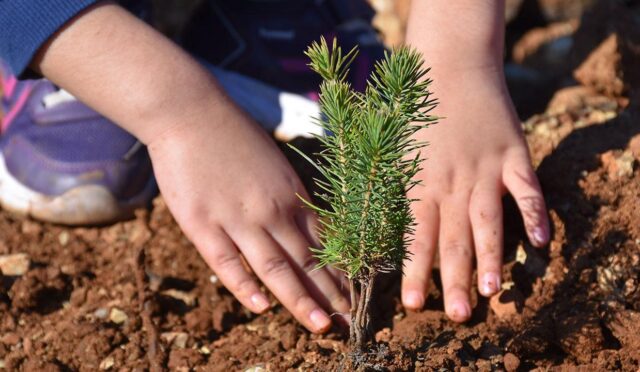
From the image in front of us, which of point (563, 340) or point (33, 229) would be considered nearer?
point (563, 340)

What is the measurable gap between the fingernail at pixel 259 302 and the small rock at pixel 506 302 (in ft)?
1.99

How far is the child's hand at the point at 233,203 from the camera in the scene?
2152mm

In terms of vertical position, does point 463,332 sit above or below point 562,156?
below

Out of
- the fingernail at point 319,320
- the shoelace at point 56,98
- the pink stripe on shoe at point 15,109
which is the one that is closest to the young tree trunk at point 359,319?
the fingernail at point 319,320

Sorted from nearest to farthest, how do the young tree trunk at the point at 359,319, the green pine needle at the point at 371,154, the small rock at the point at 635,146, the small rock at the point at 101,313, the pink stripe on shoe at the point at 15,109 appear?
the green pine needle at the point at 371,154 < the young tree trunk at the point at 359,319 < the small rock at the point at 101,313 < the small rock at the point at 635,146 < the pink stripe on shoe at the point at 15,109

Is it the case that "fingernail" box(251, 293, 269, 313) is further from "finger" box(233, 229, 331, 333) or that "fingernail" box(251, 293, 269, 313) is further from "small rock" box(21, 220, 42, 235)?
"small rock" box(21, 220, 42, 235)

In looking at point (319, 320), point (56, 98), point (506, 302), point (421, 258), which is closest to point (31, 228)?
point (56, 98)

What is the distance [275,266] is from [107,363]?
19.9 inches

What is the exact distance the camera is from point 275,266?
2.12m

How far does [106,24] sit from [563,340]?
154cm

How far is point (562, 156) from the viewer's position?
7.81 feet

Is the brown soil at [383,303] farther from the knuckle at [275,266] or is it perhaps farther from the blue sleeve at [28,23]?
the blue sleeve at [28,23]

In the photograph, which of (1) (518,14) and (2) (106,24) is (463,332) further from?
(1) (518,14)

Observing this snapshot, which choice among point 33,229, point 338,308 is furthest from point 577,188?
point 33,229
